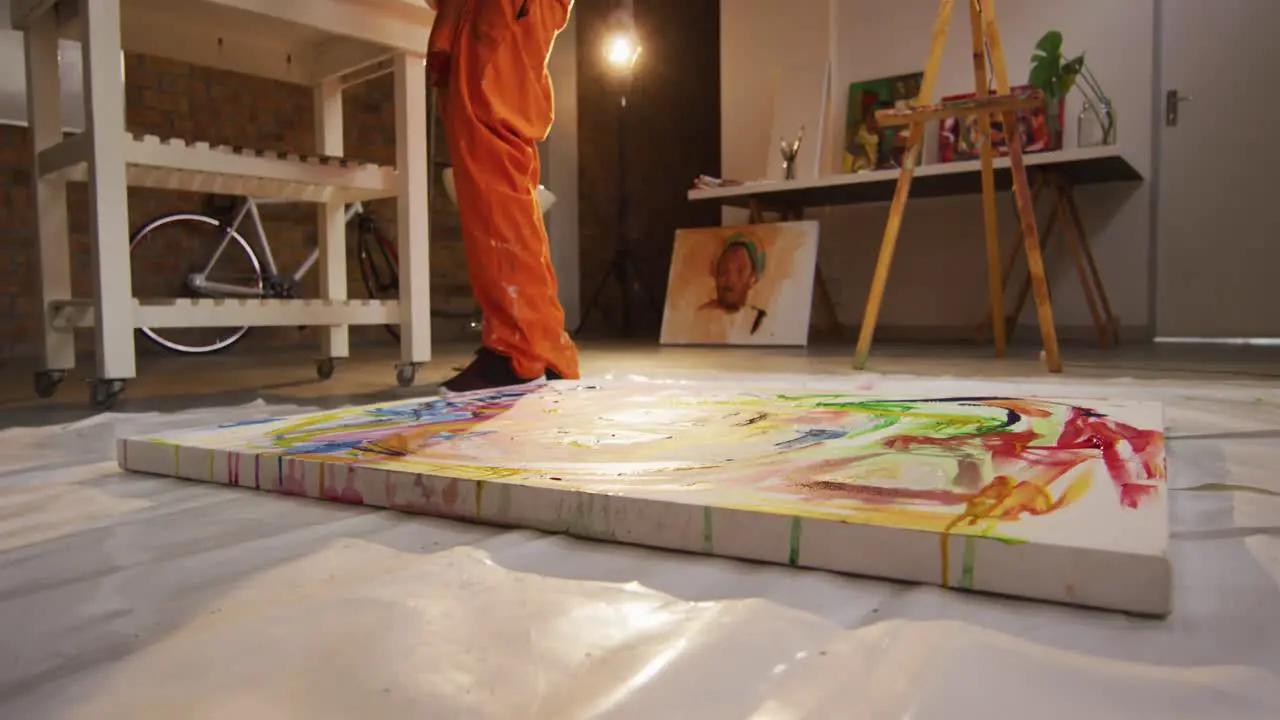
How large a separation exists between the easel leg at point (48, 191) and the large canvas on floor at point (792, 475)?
1140mm

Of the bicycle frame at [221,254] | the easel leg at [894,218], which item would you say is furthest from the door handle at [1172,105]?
the bicycle frame at [221,254]

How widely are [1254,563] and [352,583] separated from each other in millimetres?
679

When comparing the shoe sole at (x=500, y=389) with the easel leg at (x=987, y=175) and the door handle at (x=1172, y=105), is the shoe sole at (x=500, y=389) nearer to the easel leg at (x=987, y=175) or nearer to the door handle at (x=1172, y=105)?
the easel leg at (x=987, y=175)

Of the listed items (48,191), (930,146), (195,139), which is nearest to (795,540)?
(48,191)

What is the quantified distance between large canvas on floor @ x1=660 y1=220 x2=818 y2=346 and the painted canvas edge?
3206mm

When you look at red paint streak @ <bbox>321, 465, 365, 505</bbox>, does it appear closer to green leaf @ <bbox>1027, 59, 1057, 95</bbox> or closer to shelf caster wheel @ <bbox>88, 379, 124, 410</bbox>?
shelf caster wheel @ <bbox>88, 379, 124, 410</bbox>

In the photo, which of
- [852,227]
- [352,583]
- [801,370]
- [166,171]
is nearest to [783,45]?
[852,227]

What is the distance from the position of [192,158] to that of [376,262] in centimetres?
310

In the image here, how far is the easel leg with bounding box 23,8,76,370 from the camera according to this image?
1982 millimetres

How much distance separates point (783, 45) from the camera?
4.78m

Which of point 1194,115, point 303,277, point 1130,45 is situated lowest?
point 303,277

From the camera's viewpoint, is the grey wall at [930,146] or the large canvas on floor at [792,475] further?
the grey wall at [930,146]

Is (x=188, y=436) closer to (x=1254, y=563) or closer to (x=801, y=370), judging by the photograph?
(x=1254, y=563)

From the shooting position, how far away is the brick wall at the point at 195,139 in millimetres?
3672
